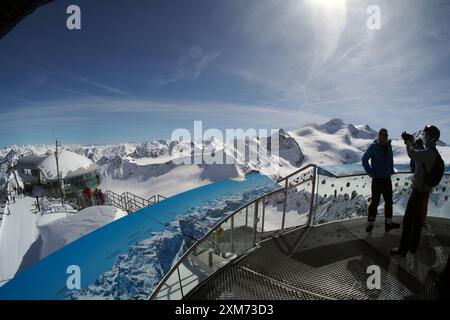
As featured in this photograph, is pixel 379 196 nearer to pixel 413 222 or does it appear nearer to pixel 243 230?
pixel 413 222

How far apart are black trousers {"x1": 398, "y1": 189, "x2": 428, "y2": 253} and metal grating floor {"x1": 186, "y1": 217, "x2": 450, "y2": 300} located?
0.57 feet

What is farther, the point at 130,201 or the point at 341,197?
the point at 130,201

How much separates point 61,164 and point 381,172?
3155 cm

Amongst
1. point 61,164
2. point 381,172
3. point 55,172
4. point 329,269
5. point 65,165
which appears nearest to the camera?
point 329,269

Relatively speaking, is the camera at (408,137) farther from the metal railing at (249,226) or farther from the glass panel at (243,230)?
the glass panel at (243,230)

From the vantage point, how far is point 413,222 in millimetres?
3209

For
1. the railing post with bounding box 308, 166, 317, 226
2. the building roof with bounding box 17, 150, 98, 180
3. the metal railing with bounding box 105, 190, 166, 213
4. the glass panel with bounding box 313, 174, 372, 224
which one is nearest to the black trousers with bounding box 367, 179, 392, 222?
the glass panel with bounding box 313, 174, 372, 224

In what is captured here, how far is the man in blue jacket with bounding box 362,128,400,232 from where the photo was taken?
3992mm

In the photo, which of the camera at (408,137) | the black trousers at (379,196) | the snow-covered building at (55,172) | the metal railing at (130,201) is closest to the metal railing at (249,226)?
the black trousers at (379,196)

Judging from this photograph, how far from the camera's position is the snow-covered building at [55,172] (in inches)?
992

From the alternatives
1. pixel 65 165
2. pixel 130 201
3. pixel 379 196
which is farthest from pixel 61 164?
pixel 379 196

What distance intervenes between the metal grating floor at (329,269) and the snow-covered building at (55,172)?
28594mm
